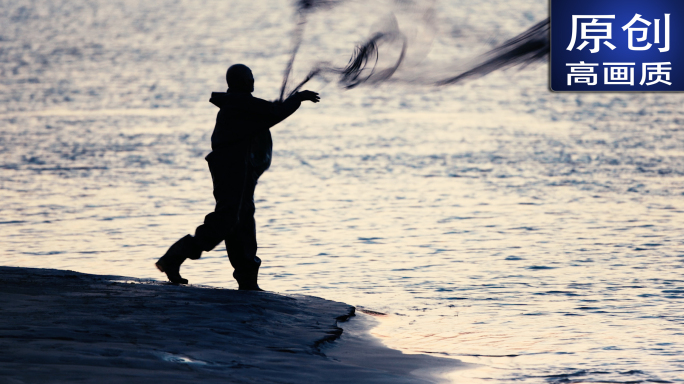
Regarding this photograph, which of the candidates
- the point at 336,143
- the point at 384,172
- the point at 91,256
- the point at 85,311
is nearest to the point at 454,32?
the point at 85,311

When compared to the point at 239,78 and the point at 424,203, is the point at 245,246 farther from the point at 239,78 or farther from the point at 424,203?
the point at 424,203

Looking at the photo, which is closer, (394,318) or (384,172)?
(394,318)

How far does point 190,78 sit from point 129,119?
7758 millimetres

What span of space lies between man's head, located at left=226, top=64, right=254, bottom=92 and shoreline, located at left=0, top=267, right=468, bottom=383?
1.66 metres

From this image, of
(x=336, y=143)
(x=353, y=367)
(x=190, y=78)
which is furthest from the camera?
(x=190, y=78)

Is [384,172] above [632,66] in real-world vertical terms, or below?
below

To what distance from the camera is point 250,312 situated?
761 centimetres

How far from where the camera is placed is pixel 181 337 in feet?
22.2

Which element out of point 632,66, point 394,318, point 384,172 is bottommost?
point 394,318

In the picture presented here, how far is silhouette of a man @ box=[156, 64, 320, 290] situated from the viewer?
7984 millimetres

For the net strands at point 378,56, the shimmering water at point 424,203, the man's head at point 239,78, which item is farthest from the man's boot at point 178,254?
the shimmering water at point 424,203

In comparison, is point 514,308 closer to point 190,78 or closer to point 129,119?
point 129,119

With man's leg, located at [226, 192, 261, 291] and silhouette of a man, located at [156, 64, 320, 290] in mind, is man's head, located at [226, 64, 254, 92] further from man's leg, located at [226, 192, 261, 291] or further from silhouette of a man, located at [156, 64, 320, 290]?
man's leg, located at [226, 192, 261, 291]

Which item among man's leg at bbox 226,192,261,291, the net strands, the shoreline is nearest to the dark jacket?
man's leg at bbox 226,192,261,291
